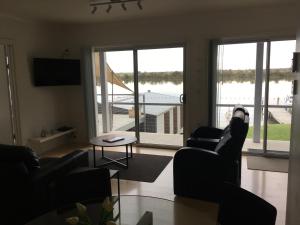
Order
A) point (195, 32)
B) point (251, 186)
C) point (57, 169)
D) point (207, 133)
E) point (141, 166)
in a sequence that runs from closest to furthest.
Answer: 1. point (57, 169)
2. point (251, 186)
3. point (207, 133)
4. point (141, 166)
5. point (195, 32)

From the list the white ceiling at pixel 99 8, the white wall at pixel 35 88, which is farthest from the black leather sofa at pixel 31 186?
the white wall at pixel 35 88

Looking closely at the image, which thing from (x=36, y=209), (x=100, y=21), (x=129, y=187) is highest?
(x=100, y=21)

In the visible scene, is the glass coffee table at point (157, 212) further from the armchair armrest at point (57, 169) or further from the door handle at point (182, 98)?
the door handle at point (182, 98)

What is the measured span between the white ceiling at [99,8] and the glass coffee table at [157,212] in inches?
112

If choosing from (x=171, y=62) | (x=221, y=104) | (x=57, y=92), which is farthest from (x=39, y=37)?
(x=221, y=104)

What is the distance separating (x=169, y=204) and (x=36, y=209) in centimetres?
118

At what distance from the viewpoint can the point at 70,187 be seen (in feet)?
7.34

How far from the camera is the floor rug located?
4.07 metres

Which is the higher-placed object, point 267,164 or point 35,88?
point 35,88

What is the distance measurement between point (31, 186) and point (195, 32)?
378 cm

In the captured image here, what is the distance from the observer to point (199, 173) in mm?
2947

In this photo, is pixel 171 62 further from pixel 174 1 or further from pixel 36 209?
pixel 36 209

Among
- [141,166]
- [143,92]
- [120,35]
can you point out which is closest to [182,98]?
[143,92]

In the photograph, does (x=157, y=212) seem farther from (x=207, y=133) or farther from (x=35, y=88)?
(x=35, y=88)
